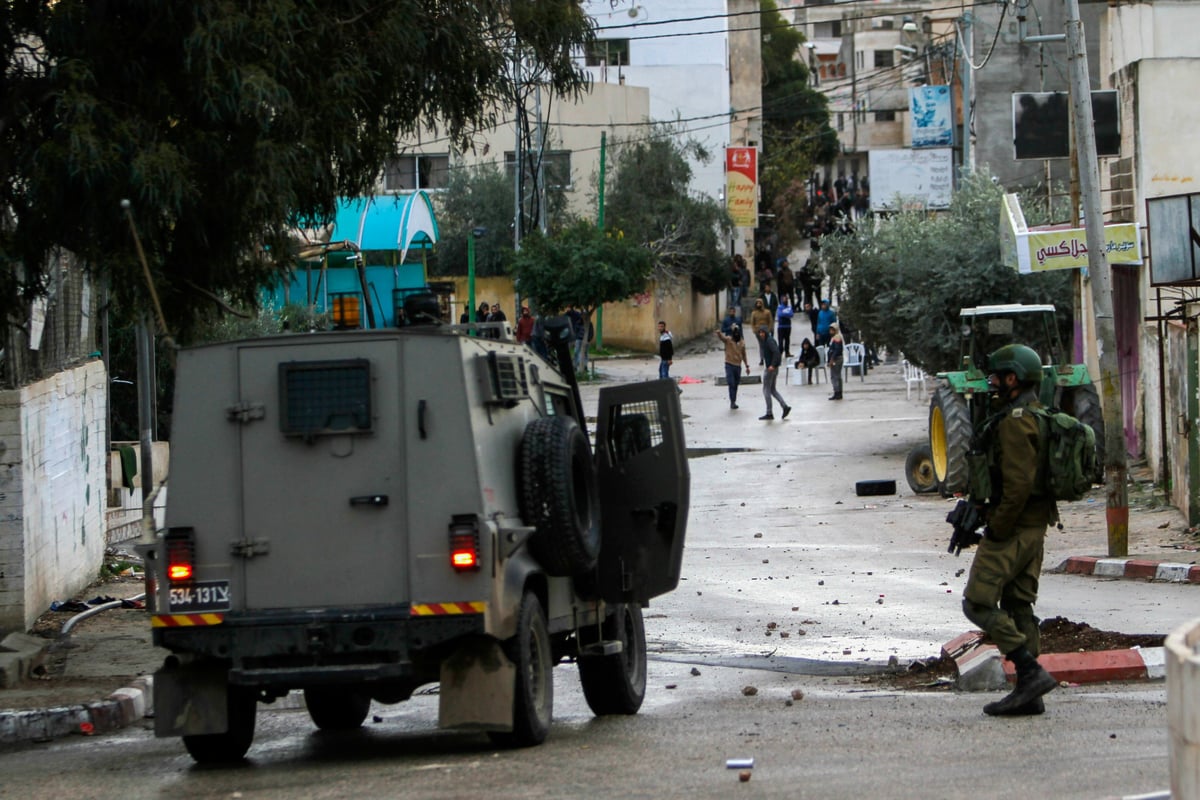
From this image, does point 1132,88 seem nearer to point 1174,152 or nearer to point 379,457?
point 1174,152

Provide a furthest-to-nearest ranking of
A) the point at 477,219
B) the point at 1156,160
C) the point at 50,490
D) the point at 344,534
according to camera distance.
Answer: the point at 477,219 → the point at 1156,160 → the point at 50,490 → the point at 344,534

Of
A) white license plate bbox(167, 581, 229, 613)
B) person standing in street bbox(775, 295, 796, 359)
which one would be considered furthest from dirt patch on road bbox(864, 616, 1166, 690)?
person standing in street bbox(775, 295, 796, 359)

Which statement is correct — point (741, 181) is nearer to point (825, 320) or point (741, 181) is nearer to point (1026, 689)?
point (825, 320)

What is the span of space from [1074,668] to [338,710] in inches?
171

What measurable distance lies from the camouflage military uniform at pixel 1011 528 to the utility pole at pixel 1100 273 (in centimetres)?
685

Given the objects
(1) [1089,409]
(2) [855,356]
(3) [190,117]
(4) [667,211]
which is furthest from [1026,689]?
(4) [667,211]

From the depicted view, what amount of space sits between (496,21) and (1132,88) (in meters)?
14.0

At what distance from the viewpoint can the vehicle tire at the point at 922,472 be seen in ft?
70.5

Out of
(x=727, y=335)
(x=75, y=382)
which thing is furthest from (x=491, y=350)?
(x=727, y=335)

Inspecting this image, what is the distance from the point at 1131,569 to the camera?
47.0 ft

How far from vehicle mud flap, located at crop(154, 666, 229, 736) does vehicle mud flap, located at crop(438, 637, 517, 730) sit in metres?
1.09

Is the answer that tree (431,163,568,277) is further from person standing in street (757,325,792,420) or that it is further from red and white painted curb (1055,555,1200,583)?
red and white painted curb (1055,555,1200,583)

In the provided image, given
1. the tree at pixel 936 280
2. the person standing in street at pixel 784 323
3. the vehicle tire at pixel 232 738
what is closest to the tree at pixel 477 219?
the person standing in street at pixel 784 323

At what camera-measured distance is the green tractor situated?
2027cm
